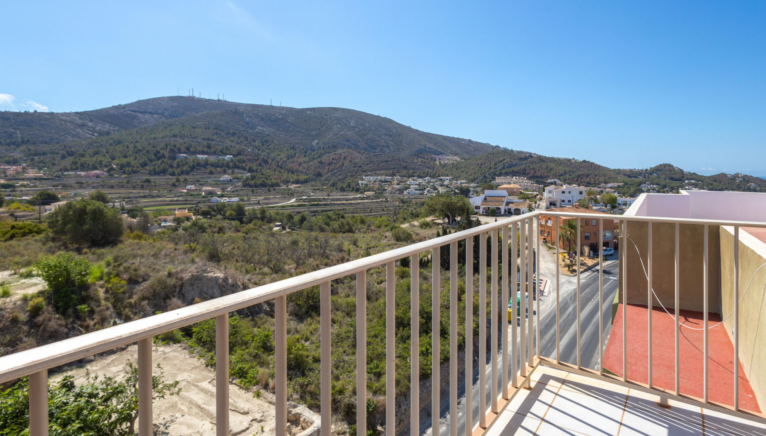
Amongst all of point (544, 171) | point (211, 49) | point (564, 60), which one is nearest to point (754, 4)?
point (564, 60)

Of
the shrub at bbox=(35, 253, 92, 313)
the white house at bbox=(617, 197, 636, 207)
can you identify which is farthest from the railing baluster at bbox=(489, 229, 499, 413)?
the white house at bbox=(617, 197, 636, 207)

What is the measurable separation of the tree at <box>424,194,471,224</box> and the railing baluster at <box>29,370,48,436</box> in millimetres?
25348

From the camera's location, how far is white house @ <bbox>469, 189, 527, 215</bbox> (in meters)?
30.7

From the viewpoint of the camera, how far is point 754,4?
12406mm

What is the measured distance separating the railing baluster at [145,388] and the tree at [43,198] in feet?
81.7

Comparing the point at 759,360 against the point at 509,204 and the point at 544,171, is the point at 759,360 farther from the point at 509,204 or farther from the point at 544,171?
the point at 544,171

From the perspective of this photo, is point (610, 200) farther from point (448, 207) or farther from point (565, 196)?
point (448, 207)

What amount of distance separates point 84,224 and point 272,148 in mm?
20799

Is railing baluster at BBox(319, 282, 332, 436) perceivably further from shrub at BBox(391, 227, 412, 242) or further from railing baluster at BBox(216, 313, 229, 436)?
shrub at BBox(391, 227, 412, 242)

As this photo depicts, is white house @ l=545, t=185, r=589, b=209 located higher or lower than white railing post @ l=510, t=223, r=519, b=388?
higher

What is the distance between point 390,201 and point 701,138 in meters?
20.1

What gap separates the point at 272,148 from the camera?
1384 inches

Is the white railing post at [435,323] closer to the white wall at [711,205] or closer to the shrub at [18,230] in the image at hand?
the white wall at [711,205]

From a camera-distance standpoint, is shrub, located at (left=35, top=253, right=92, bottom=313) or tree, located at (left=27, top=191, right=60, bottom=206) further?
tree, located at (left=27, top=191, right=60, bottom=206)
